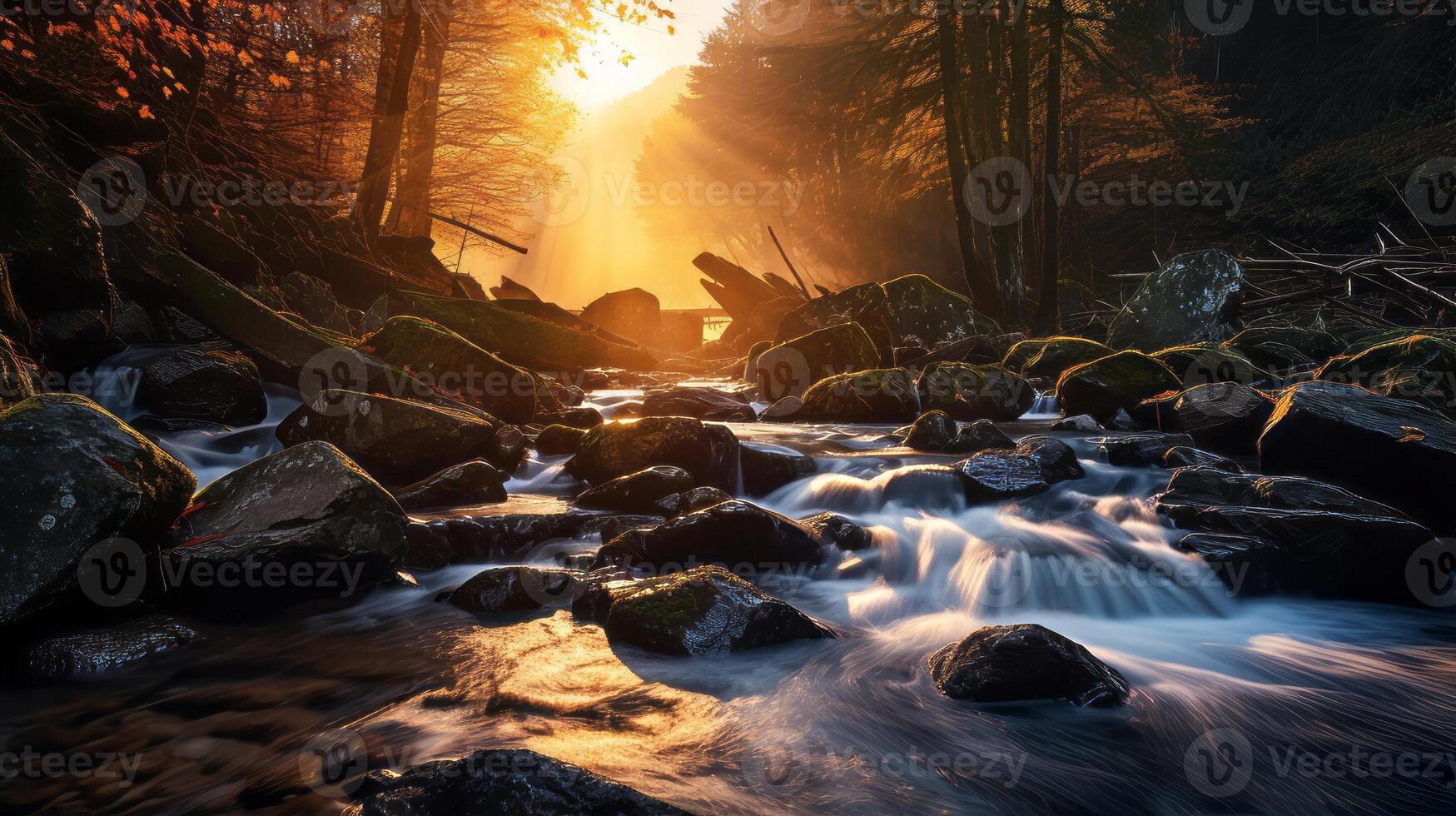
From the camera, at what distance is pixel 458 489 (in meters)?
6.36

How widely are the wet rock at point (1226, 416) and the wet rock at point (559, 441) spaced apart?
226 inches

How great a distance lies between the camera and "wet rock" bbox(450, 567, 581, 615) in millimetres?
4344

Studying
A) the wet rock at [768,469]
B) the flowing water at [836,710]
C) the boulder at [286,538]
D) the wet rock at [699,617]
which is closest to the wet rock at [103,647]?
the flowing water at [836,710]

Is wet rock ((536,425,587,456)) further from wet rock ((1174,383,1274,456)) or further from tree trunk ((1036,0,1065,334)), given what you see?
tree trunk ((1036,0,1065,334))

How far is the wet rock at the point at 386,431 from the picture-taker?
655cm

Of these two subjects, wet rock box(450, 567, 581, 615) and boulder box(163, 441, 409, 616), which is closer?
boulder box(163, 441, 409, 616)

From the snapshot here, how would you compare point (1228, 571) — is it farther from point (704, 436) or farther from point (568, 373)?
point (568, 373)

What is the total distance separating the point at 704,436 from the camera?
6945 millimetres

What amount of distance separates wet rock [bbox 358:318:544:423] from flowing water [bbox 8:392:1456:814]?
4.87m

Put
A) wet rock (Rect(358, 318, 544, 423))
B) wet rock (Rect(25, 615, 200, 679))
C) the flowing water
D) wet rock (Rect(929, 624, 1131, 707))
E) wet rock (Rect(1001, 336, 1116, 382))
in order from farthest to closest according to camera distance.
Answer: wet rock (Rect(1001, 336, 1116, 382))
wet rock (Rect(358, 318, 544, 423))
wet rock (Rect(25, 615, 200, 679))
wet rock (Rect(929, 624, 1131, 707))
the flowing water

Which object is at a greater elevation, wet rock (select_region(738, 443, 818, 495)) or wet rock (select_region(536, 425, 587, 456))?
wet rock (select_region(536, 425, 587, 456))

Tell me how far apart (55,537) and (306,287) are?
Answer: 10013 millimetres

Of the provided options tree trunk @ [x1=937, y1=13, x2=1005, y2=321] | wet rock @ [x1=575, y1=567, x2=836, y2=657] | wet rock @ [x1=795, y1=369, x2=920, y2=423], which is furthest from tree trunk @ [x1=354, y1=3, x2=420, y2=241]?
wet rock @ [x1=575, y1=567, x2=836, y2=657]

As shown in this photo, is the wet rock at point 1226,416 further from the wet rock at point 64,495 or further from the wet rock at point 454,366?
the wet rock at point 64,495
